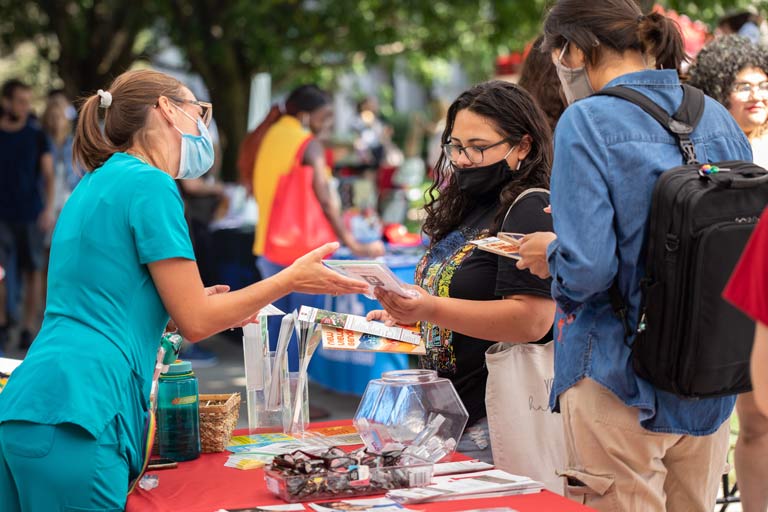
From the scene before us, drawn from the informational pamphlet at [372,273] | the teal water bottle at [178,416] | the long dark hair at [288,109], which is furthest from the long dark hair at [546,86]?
the long dark hair at [288,109]

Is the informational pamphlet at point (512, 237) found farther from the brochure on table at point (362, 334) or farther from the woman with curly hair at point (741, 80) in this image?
the woman with curly hair at point (741, 80)

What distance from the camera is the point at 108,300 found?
2408mm

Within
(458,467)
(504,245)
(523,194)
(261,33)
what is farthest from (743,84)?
(261,33)

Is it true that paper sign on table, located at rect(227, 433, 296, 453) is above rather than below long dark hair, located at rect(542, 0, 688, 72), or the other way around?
below

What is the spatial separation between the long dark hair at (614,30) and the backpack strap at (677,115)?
123mm

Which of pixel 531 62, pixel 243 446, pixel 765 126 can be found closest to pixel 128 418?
pixel 243 446

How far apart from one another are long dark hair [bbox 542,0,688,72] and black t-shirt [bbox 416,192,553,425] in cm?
53

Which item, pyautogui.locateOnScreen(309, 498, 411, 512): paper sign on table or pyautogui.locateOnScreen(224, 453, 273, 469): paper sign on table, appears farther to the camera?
pyautogui.locateOnScreen(224, 453, 273, 469): paper sign on table

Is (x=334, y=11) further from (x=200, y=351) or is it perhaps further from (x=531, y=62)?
(x=531, y=62)

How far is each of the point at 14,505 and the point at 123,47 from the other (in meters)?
12.6

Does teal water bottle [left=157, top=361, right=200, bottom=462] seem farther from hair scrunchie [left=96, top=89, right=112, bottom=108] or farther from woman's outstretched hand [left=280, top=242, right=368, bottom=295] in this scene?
hair scrunchie [left=96, top=89, right=112, bottom=108]

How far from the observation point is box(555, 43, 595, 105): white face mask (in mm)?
2559

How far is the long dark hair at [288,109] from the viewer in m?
6.75

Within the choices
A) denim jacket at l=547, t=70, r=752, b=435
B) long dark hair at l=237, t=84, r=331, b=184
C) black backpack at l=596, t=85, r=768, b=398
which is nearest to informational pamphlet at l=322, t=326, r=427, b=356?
denim jacket at l=547, t=70, r=752, b=435
